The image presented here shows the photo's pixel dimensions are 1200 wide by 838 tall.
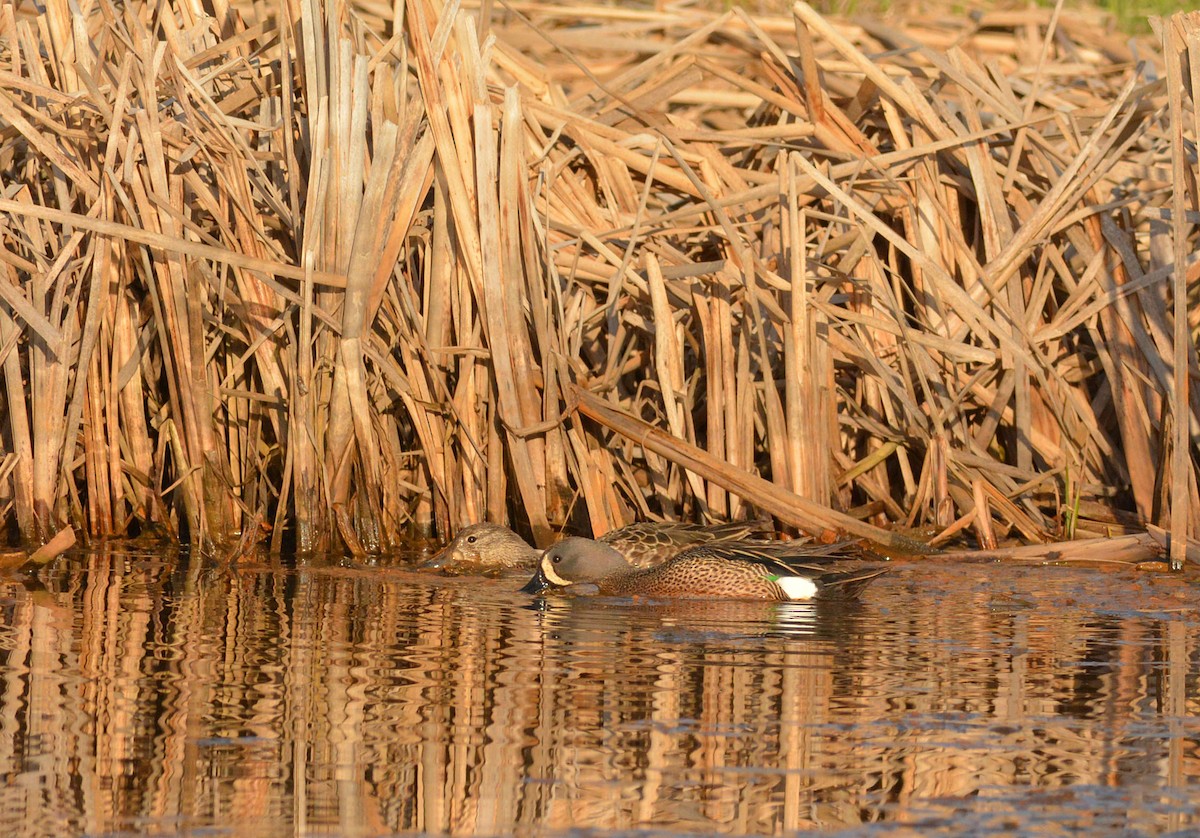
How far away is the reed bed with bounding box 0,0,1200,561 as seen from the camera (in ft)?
26.4

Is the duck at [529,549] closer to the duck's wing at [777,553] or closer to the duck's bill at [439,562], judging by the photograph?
the duck's bill at [439,562]

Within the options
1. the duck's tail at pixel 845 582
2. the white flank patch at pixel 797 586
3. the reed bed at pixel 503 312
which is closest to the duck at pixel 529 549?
the reed bed at pixel 503 312

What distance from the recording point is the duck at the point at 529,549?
7762mm

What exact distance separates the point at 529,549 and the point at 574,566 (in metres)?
0.69

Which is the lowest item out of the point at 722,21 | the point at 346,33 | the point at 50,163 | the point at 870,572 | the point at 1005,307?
the point at 870,572

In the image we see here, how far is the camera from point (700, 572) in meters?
7.31

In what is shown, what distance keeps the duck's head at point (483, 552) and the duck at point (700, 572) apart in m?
0.39

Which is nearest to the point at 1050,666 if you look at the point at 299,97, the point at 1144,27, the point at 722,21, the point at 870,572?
the point at 870,572

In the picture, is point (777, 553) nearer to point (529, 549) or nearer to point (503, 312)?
point (529, 549)

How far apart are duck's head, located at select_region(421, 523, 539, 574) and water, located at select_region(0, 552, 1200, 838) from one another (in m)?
0.48

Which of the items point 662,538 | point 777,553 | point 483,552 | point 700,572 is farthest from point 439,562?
point 777,553

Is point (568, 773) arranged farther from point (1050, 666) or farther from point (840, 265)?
point (840, 265)

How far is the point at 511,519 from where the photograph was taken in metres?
8.67

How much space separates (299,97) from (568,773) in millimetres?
5334
